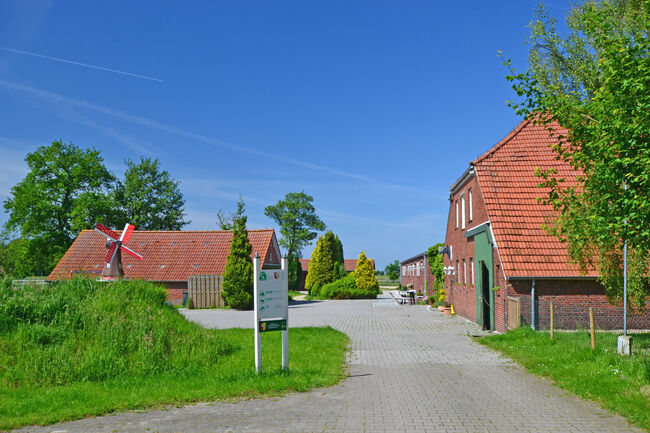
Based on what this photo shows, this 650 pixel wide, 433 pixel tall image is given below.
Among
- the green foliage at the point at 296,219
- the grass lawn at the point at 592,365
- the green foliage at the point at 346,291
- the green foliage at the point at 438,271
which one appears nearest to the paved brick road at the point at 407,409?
the grass lawn at the point at 592,365

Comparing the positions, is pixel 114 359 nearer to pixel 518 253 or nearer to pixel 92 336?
pixel 92 336

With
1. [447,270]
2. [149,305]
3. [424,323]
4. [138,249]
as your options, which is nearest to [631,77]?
[149,305]

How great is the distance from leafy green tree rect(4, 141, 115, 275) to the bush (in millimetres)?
39583

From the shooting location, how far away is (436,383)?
1020cm

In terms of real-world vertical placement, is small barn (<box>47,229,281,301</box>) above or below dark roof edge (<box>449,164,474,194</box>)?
below

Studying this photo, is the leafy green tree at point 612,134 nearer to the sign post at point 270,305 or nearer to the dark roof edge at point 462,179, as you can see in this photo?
the sign post at point 270,305

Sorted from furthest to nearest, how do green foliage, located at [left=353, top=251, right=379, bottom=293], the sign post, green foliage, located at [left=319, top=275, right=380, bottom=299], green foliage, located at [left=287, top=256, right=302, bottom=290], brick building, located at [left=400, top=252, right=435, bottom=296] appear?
green foliage, located at [left=287, top=256, right=302, bottom=290], green foliage, located at [left=353, top=251, right=379, bottom=293], green foliage, located at [left=319, top=275, right=380, bottom=299], brick building, located at [left=400, top=252, right=435, bottom=296], the sign post

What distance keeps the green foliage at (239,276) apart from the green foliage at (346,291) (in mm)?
13884

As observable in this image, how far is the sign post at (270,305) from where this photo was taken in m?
10.7

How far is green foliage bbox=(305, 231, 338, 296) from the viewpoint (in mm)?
51112

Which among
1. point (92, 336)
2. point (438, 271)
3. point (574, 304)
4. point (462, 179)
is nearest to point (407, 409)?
point (92, 336)

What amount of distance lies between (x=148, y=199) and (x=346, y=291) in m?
31.5

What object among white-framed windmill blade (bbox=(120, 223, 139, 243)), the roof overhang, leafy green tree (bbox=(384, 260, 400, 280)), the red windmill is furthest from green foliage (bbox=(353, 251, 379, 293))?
leafy green tree (bbox=(384, 260, 400, 280))

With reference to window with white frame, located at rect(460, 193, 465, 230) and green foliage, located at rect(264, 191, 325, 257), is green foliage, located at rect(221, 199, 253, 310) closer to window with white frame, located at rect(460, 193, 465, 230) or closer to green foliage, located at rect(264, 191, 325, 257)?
window with white frame, located at rect(460, 193, 465, 230)
